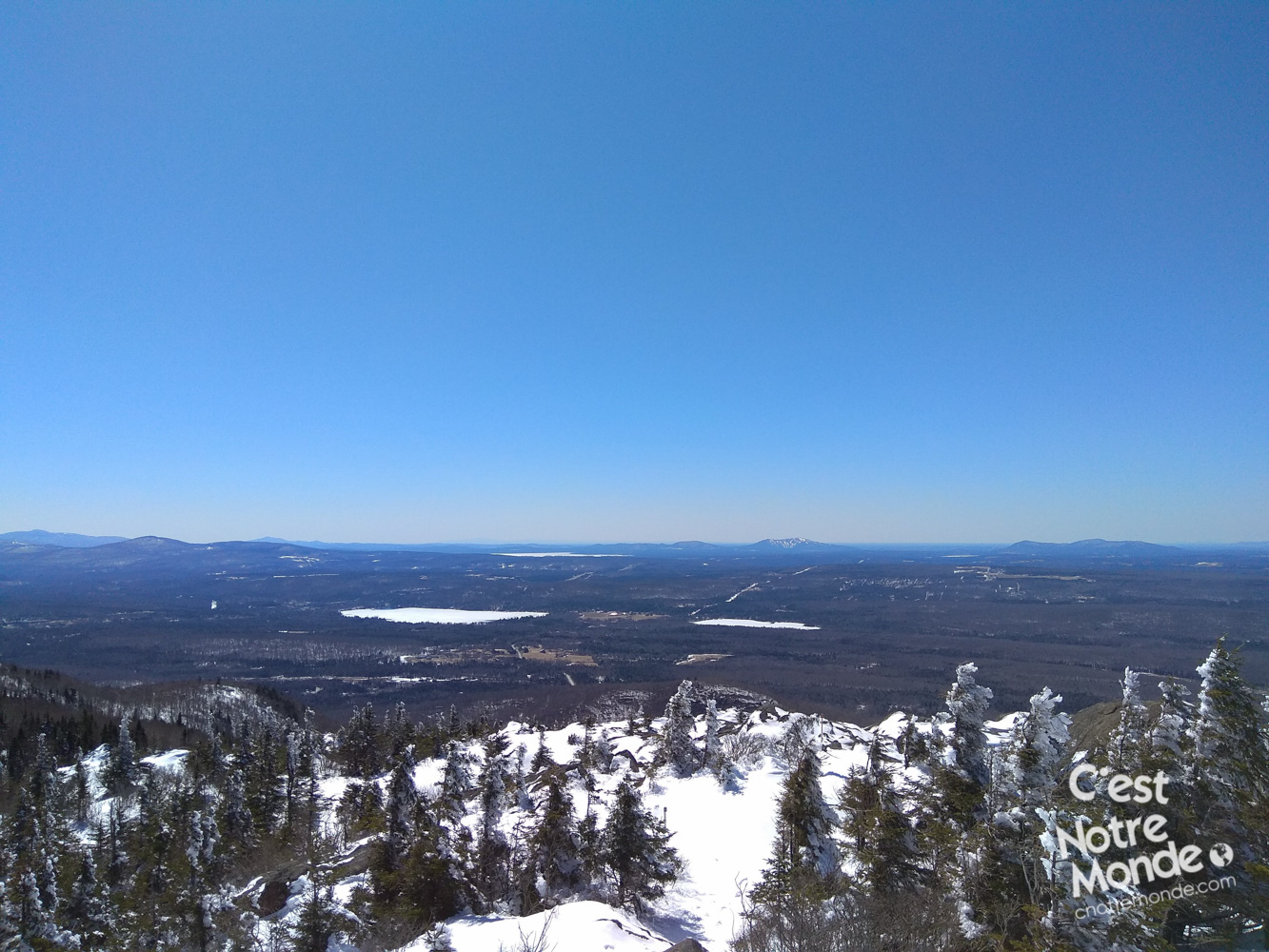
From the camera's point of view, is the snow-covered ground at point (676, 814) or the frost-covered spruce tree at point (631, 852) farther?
the frost-covered spruce tree at point (631, 852)

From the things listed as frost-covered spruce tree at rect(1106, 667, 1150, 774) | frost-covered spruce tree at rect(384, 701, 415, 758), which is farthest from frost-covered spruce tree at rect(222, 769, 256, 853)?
frost-covered spruce tree at rect(1106, 667, 1150, 774)

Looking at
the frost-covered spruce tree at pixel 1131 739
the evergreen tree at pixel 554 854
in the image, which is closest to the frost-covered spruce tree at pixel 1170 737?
the frost-covered spruce tree at pixel 1131 739

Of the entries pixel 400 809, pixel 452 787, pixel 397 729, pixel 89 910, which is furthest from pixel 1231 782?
pixel 397 729

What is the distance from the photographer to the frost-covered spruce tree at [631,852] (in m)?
26.8

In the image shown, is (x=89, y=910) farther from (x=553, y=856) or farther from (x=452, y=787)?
(x=553, y=856)

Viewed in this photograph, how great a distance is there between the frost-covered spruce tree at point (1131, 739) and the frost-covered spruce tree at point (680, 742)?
36.4 meters

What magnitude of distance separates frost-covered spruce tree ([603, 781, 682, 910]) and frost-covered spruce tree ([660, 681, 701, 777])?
88.9 ft

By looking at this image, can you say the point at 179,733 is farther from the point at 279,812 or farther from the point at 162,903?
the point at 162,903

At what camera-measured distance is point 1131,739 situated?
2042 cm

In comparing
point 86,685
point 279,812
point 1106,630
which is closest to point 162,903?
point 279,812

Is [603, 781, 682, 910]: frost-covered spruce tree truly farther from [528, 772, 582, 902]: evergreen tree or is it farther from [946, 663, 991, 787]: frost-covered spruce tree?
[946, 663, 991, 787]: frost-covered spruce tree

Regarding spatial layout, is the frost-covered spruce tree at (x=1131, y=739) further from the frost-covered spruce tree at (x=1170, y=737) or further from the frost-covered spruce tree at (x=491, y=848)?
the frost-covered spruce tree at (x=491, y=848)

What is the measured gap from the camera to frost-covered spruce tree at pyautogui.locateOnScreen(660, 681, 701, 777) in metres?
54.5

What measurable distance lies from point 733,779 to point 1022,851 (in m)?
35.7
